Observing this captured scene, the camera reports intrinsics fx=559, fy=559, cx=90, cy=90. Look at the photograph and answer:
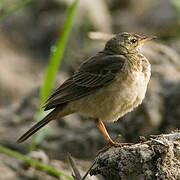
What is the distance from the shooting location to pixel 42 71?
11.8m

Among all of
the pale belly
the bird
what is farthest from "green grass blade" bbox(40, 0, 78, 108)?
the pale belly

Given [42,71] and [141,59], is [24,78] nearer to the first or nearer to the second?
[42,71]

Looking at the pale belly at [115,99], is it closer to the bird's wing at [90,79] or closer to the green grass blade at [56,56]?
the bird's wing at [90,79]

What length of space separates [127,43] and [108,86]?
659mm

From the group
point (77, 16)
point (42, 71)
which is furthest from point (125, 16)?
point (42, 71)

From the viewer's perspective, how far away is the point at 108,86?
6266 mm

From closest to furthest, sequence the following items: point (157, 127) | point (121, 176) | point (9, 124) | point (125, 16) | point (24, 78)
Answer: point (121, 176), point (157, 127), point (9, 124), point (24, 78), point (125, 16)

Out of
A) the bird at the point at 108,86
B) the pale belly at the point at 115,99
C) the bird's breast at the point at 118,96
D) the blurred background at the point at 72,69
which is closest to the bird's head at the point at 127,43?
the bird at the point at 108,86

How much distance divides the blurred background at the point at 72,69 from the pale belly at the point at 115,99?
33.0 inches

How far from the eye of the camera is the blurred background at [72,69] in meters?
8.00

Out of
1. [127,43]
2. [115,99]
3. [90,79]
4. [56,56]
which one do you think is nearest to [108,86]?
[115,99]

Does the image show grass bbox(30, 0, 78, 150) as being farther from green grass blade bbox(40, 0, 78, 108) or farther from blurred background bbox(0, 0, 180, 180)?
blurred background bbox(0, 0, 180, 180)

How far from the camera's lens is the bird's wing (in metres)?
6.34

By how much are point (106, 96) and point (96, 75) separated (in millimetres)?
388
